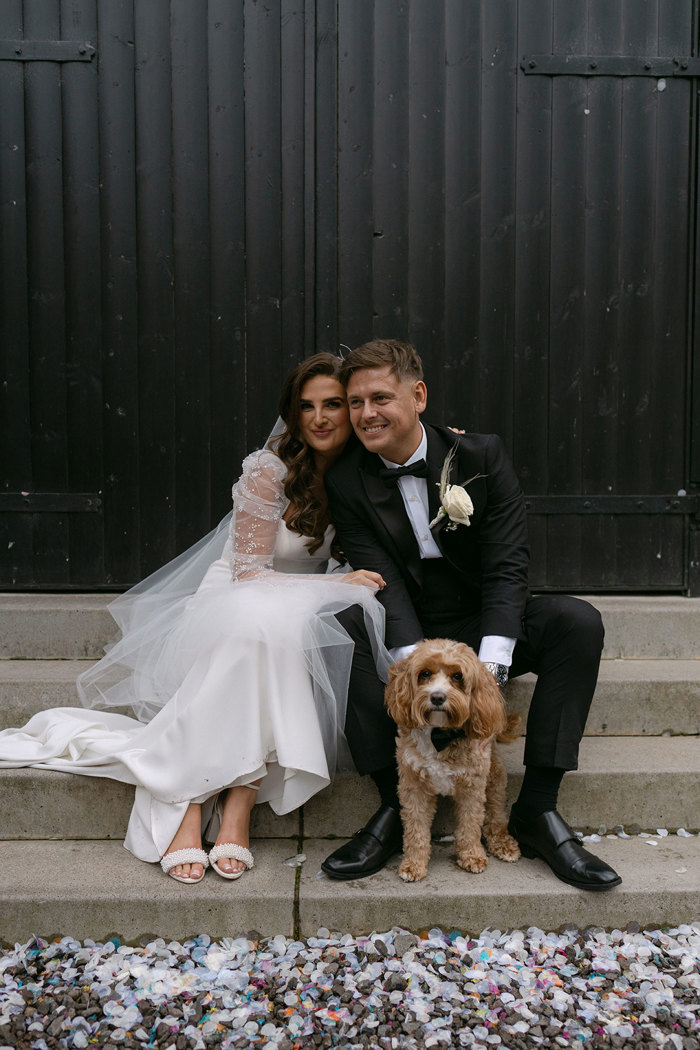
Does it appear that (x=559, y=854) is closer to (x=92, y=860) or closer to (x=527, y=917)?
(x=527, y=917)

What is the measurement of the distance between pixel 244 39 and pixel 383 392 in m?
2.30

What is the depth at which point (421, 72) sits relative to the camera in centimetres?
391

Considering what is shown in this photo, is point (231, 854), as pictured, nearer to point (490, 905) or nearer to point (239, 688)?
point (239, 688)

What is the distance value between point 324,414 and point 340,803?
4.68 ft

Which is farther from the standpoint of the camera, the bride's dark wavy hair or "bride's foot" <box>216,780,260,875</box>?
the bride's dark wavy hair


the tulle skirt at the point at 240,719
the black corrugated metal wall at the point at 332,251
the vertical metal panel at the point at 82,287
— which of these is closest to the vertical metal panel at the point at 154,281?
the black corrugated metal wall at the point at 332,251

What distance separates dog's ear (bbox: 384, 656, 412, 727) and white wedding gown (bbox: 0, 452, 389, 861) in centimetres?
24

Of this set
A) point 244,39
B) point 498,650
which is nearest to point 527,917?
point 498,650

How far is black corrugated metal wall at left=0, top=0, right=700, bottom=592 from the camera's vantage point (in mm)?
3885

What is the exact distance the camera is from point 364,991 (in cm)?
216

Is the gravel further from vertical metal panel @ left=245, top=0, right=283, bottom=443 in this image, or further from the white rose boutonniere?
vertical metal panel @ left=245, top=0, right=283, bottom=443

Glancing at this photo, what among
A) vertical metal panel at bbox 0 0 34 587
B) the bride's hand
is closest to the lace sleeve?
the bride's hand

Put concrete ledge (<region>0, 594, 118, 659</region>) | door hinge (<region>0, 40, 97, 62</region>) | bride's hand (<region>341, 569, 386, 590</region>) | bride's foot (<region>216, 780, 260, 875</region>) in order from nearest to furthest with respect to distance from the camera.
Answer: bride's foot (<region>216, 780, 260, 875</region>) < bride's hand (<region>341, 569, 386, 590</region>) < concrete ledge (<region>0, 594, 118, 659</region>) < door hinge (<region>0, 40, 97, 62</region>)

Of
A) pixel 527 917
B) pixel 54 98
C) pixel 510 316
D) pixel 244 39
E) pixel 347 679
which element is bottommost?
pixel 527 917
